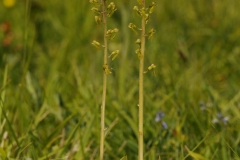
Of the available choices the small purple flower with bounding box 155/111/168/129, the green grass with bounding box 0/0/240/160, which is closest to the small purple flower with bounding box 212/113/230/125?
the green grass with bounding box 0/0/240/160

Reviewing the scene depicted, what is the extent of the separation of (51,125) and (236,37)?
5.60 feet

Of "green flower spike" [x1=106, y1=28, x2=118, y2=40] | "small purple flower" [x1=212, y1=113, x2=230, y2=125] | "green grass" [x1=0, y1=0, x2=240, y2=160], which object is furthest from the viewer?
"small purple flower" [x1=212, y1=113, x2=230, y2=125]

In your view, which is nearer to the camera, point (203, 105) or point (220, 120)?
point (220, 120)

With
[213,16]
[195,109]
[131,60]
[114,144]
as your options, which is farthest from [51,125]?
[213,16]

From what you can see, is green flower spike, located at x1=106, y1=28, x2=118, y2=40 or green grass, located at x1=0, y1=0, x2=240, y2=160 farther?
green grass, located at x1=0, y1=0, x2=240, y2=160

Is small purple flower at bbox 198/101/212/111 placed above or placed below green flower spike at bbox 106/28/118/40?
below

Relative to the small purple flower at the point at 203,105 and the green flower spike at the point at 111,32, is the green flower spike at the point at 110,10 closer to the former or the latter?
the green flower spike at the point at 111,32

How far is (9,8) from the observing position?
4.58 meters

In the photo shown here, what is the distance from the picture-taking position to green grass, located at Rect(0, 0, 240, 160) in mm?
2203

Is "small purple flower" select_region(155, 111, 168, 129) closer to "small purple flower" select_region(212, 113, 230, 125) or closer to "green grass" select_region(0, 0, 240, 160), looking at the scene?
"green grass" select_region(0, 0, 240, 160)

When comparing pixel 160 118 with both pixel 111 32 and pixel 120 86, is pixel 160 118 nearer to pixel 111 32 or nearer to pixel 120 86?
pixel 120 86

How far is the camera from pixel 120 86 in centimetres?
291

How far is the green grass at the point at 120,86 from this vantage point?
7.23 ft

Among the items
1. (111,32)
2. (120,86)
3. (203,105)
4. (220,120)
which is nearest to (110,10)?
(111,32)
